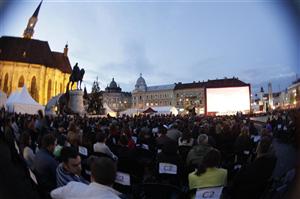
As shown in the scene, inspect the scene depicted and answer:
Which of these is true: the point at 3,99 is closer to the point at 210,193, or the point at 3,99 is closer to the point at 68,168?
the point at 68,168

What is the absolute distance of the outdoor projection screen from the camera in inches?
110

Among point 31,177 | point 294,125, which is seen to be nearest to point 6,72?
point 31,177

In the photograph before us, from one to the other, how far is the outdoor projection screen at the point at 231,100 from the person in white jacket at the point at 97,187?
4.62ft

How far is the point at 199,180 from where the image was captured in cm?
259

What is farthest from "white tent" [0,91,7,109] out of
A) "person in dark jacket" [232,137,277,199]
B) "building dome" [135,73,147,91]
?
"person in dark jacket" [232,137,277,199]

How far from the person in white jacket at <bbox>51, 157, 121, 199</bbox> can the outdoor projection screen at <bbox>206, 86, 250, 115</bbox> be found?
1.41 meters

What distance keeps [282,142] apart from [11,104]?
1489 millimetres

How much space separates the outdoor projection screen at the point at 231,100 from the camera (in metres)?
2.79

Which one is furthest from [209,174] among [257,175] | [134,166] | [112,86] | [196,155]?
[134,166]

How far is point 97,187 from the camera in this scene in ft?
5.40

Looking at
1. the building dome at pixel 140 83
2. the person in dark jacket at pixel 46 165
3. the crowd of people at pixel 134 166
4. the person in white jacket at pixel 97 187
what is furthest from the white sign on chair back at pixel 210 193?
the person in dark jacket at pixel 46 165

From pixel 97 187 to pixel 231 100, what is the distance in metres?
1.59

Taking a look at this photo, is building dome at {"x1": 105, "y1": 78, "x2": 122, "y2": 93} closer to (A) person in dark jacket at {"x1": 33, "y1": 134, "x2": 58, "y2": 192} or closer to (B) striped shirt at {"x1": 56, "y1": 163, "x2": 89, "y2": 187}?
(B) striped shirt at {"x1": 56, "y1": 163, "x2": 89, "y2": 187}

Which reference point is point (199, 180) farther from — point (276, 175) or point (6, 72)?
point (6, 72)
